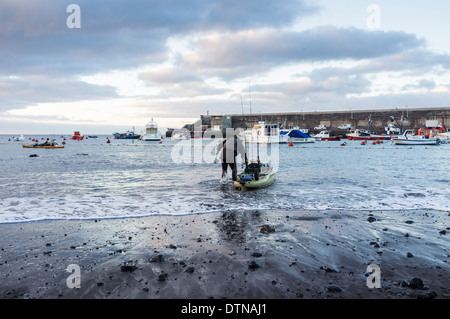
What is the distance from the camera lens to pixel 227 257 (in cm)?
565

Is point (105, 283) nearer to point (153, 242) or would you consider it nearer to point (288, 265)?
point (153, 242)

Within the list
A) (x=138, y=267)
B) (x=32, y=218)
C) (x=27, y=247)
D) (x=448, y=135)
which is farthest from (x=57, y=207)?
(x=448, y=135)

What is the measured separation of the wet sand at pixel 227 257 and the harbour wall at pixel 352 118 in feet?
295

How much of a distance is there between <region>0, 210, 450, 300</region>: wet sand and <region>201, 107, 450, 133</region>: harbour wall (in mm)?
89920

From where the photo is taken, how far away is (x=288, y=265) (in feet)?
17.3

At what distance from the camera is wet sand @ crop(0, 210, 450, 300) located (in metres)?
4.39

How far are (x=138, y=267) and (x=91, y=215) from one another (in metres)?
4.83

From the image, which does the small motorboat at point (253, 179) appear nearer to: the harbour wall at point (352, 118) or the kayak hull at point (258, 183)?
the kayak hull at point (258, 183)

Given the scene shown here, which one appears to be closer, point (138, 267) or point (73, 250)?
point (138, 267)

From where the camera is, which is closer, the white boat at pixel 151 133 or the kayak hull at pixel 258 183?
the kayak hull at pixel 258 183

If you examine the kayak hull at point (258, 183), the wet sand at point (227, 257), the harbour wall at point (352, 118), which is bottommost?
the wet sand at point (227, 257)

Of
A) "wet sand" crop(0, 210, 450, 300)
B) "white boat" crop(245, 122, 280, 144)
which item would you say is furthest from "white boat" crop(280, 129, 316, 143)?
"wet sand" crop(0, 210, 450, 300)

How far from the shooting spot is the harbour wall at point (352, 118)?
9444cm

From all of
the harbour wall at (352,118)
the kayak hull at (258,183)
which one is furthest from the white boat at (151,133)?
the kayak hull at (258,183)
